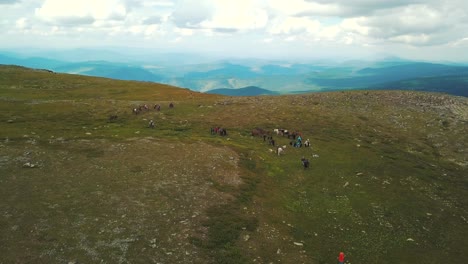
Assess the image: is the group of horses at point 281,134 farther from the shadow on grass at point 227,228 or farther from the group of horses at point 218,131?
the shadow on grass at point 227,228

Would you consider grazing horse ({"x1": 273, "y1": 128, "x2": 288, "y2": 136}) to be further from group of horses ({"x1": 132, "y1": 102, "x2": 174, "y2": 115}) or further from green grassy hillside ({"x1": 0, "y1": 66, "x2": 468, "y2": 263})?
group of horses ({"x1": 132, "y1": 102, "x2": 174, "y2": 115})

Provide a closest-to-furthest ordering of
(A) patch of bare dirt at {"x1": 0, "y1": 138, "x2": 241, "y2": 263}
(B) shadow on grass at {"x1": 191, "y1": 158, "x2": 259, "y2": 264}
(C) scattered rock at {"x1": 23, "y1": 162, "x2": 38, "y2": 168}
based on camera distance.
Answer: (A) patch of bare dirt at {"x1": 0, "y1": 138, "x2": 241, "y2": 263} → (B) shadow on grass at {"x1": 191, "y1": 158, "x2": 259, "y2": 264} → (C) scattered rock at {"x1": 23, "y1": 162, "x2": 38, "y2": 168}

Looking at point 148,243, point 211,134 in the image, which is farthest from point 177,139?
point 148,243

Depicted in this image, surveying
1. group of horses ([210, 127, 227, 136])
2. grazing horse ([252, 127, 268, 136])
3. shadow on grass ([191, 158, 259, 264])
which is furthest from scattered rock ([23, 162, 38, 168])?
grazing horse ([252, 127, 268, 136])

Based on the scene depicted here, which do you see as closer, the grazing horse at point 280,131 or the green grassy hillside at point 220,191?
the green grassy hillside at point 220,191

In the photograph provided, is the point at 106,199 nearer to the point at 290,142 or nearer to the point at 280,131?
the point at 290,142

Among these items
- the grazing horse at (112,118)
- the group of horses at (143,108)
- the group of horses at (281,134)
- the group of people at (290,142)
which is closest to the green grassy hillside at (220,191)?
the grazing horse at (112,118)

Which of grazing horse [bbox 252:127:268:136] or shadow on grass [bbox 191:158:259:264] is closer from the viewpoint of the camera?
shadow on grass [bbox 191:158:259:264]

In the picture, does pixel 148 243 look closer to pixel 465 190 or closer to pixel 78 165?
pixel 78 165
